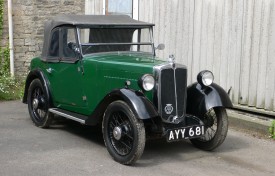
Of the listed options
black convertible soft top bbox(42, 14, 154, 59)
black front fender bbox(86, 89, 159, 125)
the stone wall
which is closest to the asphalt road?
black front fender bbox(86, 89, 159, 125)

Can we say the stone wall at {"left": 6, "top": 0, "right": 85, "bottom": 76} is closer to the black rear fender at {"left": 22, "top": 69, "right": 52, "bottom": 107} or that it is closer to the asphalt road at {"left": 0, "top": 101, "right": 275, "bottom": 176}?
the black rear fender at {"left": 22, "top": 69, "right": 52, "bottom": 107}

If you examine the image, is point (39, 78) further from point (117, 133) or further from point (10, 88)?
point (10, 88)

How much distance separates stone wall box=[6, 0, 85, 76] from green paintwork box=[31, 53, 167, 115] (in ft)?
12.3

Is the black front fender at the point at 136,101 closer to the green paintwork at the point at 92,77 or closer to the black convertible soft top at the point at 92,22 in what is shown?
the green paintwork at the point at 92,77

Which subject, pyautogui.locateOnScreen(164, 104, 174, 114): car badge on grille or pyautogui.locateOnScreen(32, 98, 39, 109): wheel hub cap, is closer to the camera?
pyautogui.locateOnScreen(164, 104, 174, 114): car badge on grille

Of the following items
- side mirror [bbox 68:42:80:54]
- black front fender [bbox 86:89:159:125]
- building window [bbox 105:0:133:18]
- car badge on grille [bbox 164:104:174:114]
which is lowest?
car badge on grille [bbox 164:104:174:114]

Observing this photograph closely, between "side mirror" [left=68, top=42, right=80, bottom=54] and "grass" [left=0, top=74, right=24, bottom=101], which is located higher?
"side mirror" [left=68, top=42, right=80, bottom=54]

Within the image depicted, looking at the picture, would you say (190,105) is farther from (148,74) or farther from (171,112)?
(148,74)

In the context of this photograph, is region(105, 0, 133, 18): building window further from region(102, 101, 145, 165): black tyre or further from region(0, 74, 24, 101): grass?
region(102, 101, 145, 165): black tyre

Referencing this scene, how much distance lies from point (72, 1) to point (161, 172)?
22.6 ft

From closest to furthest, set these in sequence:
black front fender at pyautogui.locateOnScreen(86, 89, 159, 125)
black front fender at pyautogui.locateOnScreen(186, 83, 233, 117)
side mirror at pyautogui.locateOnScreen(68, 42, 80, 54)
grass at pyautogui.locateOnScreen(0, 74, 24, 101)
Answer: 1. black front fender at pyautogui.locateOnScreen(86, 89, 159, 125)
2. black front fender at pyautogui.locateOnScreen(186, 83, 233, 117)
3. side mirror at pyautogui.locateOnScreen(68, 42, 80, 54)
4. grass at pyautogui.locateOnScreen(0, 74, 24, 101)

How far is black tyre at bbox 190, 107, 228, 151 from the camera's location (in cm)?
603

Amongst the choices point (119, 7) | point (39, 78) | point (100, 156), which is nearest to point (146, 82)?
point (100, 156)

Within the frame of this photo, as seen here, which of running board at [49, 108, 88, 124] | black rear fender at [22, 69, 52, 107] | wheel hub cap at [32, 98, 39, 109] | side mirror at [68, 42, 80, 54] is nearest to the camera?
running board at [49, 108, 88, 124]
